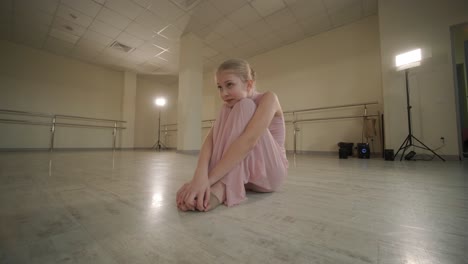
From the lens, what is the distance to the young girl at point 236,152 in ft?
2.15

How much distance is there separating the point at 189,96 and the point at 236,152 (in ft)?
12.2

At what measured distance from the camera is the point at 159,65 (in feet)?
19.0

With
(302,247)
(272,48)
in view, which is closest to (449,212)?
(302,247)

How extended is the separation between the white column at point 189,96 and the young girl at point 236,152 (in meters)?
3.42

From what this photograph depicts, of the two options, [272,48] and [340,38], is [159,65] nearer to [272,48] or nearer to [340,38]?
[272,48]

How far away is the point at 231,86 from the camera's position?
77cm

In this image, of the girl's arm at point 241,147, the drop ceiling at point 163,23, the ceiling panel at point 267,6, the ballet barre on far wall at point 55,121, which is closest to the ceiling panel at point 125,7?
the drop ceiling at point 163,23

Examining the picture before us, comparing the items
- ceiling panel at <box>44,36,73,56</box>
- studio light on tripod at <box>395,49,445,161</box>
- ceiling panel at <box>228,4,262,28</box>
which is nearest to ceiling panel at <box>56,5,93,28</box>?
ceiling panel at <box>44,36,73,56</box>

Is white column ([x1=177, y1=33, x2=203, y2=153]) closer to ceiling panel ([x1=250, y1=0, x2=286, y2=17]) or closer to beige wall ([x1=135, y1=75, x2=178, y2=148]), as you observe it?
ceiling panel ([x1=250, y1=0, x2=286, y2=17])

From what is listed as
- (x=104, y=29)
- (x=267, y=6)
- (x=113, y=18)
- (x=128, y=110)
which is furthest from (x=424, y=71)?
(x=128, y=110)

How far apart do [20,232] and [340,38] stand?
4.95 metres

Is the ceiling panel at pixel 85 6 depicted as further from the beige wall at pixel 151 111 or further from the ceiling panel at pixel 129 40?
the beige wall at pixel 151 111

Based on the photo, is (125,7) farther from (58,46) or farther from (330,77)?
(330,77)

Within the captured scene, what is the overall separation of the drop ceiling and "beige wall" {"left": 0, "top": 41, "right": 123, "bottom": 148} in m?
0.39
